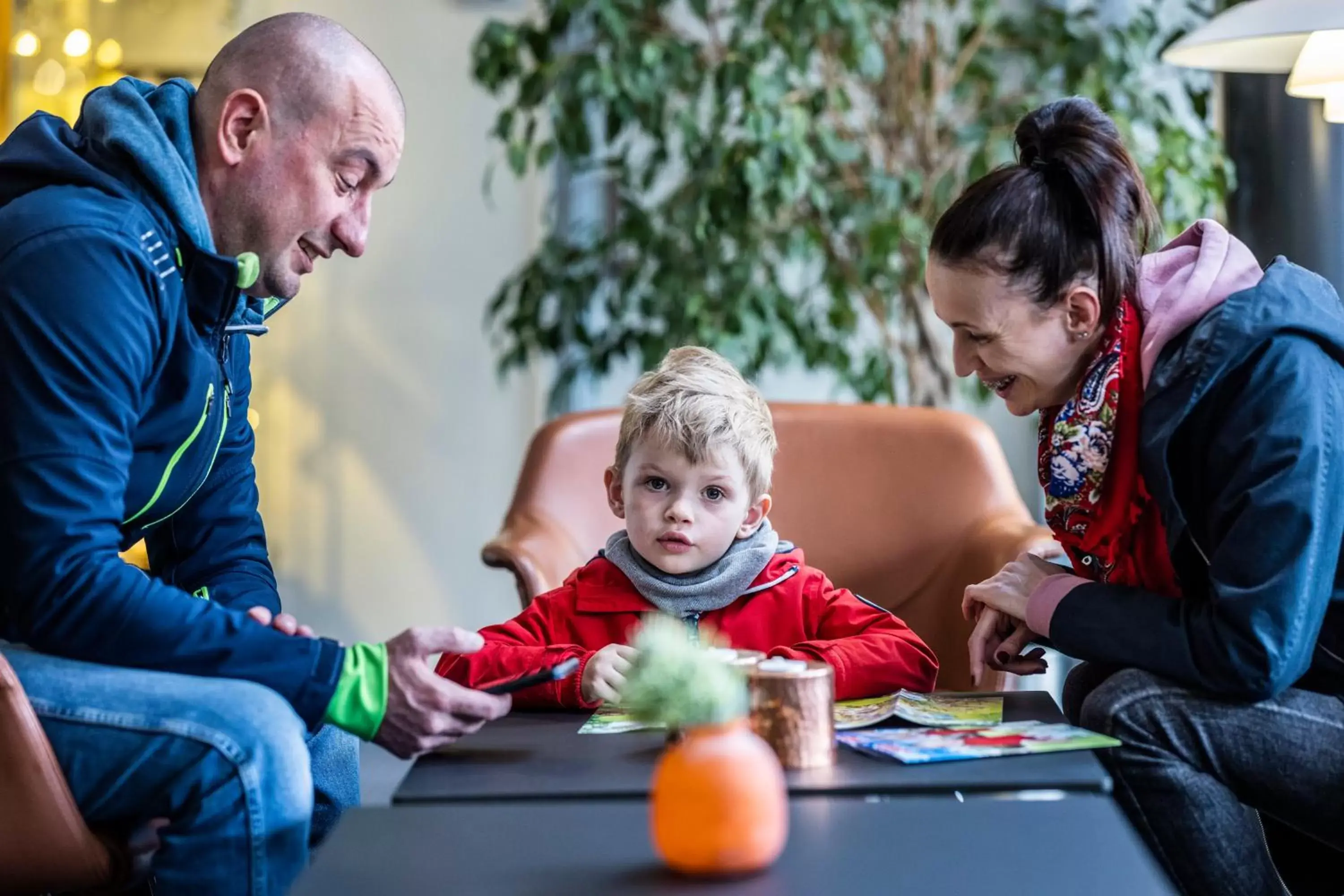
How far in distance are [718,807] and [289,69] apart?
3.44 ft

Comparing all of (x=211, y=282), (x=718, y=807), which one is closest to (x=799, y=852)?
(x=718, y=807)

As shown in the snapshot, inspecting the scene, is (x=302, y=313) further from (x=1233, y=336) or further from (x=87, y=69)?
(x=1233, y=336)

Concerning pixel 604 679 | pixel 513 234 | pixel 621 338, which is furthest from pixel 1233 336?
pixel 513 234

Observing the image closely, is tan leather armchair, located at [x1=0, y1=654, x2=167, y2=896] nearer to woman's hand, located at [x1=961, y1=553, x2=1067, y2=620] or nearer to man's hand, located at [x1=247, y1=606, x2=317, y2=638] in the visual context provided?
man's hand, located at [x1=247, y1=606, x2=317, y2=638]

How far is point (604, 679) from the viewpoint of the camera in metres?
A: 1.50

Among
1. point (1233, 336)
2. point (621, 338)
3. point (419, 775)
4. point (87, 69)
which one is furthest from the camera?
point (87, 69)

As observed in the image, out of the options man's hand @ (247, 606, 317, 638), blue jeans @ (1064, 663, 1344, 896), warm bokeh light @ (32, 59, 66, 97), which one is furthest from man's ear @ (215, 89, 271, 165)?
warm bokeh light @ (32, 59, 66, 97)

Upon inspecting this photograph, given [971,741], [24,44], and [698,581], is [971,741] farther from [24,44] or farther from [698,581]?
[24,44]

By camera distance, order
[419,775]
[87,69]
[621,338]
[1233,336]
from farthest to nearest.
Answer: [87,69] → [621,338] → [1233,336] → [419,775]

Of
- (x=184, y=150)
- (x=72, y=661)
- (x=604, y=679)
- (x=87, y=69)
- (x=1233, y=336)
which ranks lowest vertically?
(x=604, y=679)

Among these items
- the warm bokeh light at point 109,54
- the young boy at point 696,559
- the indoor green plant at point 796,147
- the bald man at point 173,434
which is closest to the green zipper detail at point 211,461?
the bald man at point 173,434

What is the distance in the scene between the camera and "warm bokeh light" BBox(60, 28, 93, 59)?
3719 millimetres

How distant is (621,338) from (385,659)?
1.88 metres

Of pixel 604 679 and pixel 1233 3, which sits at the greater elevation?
pixel 1233 3
